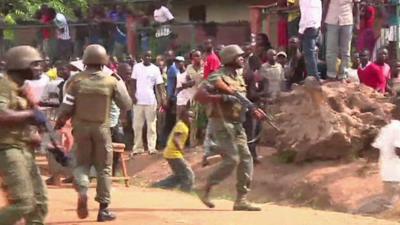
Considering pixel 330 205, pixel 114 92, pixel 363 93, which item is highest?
pixel 114 92

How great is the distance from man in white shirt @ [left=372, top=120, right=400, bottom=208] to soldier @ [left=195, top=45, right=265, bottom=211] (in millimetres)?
1872

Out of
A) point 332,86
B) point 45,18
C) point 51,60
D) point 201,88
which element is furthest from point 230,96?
point 45,18

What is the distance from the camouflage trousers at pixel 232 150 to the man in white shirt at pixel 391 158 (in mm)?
1988

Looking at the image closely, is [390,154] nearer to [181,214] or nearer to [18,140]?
[181,214]

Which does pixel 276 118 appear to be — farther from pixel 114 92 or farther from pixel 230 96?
pixel 114 92

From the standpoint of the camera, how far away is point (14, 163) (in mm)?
7637

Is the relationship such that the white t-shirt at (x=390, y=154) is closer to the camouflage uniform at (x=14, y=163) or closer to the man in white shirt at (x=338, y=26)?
the man in white shirt at (x=338, y=26)

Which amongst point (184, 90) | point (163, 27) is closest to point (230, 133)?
point (184, 90)

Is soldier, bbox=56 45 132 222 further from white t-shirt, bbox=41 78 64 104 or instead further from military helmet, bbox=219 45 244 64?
white t-shirt, bbox=41 78 64 104

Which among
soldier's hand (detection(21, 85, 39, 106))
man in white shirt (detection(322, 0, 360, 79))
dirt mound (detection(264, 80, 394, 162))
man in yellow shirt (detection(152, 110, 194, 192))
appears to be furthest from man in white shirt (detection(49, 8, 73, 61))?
soldier's hand (detection(21, 85, 39, 106))

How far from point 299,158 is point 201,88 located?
4539 millimetres

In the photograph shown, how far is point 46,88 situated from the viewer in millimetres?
17516

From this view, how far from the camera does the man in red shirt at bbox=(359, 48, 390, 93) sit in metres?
14.5

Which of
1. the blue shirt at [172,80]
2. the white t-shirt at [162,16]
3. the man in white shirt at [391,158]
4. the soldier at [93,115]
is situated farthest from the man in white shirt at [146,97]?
the soldier at [93,115]
